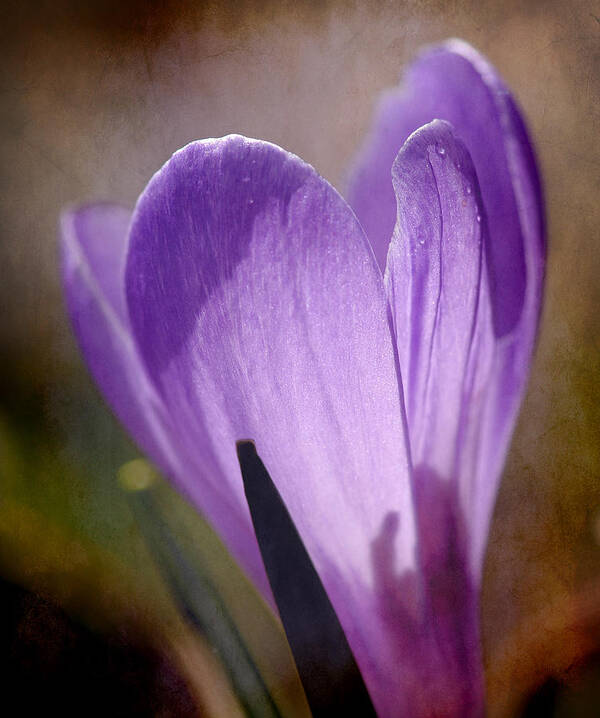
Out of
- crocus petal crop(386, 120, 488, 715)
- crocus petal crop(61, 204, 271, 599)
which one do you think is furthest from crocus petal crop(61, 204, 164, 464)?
crocus petal crop(386, 120, 488, 715)

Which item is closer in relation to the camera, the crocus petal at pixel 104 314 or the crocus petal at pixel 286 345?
the crocus petal at pixel 286 345

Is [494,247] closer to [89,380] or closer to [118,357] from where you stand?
[118,357]

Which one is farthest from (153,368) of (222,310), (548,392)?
(548,392)

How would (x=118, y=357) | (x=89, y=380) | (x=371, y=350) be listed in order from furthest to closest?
(x=89, y=380) → (x=118, y=357) → (x=371, y=350)

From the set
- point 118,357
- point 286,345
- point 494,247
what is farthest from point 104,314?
point 494,247

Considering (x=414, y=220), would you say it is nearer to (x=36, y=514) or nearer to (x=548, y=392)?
(x=548, y=392)

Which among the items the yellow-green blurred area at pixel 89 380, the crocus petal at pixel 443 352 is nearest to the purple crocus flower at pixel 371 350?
the crocus petal at pixel 443 352

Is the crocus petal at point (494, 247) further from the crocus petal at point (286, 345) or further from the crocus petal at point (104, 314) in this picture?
the crocus petal at point (104, 314)
